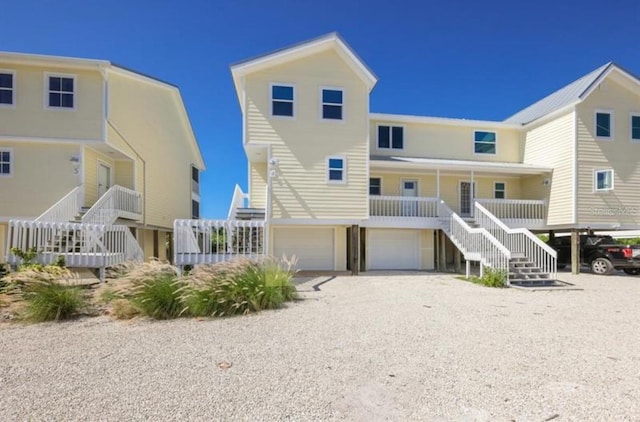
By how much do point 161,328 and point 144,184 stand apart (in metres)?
Result: 12.6

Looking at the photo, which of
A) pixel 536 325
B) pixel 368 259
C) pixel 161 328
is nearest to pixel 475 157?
pixel 368 259

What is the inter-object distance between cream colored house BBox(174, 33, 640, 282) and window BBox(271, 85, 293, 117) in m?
0.04

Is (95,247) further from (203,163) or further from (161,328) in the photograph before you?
(203,163)

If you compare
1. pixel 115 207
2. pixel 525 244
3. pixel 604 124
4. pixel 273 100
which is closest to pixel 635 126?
pixel 604 124

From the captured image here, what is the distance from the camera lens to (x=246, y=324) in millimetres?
6723

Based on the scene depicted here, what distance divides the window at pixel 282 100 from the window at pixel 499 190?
1156 centimetres

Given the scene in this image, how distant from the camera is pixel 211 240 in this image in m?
11.8

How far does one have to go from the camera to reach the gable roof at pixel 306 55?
13578 millimetres

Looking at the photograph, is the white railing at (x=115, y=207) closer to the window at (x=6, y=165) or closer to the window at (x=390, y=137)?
the window at (x=6, y=165)

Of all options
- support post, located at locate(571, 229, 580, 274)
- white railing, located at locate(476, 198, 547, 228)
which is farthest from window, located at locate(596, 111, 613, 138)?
support post, located at locate(571, 229, 580, 274)

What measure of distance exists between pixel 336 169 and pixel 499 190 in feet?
32.0

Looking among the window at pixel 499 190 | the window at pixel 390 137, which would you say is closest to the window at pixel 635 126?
the window at pixel 499 190

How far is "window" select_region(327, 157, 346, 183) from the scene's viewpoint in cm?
1418

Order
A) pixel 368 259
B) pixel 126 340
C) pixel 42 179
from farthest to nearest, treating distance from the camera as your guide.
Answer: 1. pixel 368 259
2. pixel 42 179
3. pixel 126 340
